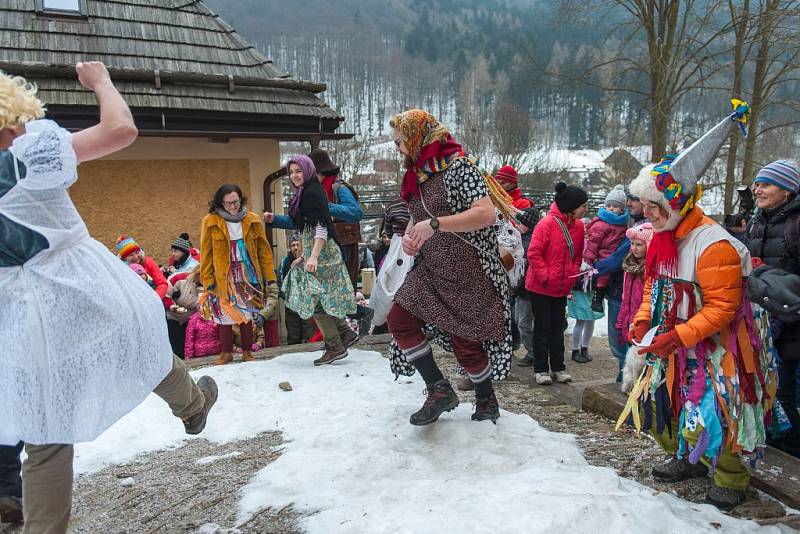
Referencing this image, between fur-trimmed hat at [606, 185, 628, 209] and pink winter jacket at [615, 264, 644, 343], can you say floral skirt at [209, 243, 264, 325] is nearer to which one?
pink winter jacket at [615, 264, 644, 343]

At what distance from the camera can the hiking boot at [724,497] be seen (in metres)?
2.87

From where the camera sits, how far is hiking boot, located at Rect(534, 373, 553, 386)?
5234mm

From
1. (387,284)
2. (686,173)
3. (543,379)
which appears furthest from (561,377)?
(686,173)

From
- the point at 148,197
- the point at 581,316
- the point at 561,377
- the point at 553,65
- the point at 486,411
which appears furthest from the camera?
the point at 553,65

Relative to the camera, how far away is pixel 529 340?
6484 mm

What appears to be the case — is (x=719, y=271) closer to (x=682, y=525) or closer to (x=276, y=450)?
(x=682, y=525)

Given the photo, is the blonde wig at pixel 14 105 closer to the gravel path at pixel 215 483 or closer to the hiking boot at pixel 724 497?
the gravel path at pixel 215 483

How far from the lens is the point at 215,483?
340cm

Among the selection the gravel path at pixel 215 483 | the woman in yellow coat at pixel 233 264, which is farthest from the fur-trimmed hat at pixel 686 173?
the woman in yellow coat at pixel 233 264

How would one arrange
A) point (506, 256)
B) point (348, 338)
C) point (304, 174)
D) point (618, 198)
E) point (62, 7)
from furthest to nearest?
point (62, 7), point (348, 338), point (618, 198), point (304, 174), point (506, 256)

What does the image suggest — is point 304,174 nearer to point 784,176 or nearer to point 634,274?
point 634,274

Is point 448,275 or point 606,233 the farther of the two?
point 606,233

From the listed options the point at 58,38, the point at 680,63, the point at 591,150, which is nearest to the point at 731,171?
the point at 680,63

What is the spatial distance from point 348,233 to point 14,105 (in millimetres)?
4658
